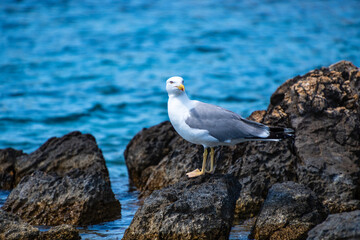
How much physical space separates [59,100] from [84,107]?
994mm

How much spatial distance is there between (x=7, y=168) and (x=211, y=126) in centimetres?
438

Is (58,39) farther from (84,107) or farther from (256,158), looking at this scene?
(256,158)

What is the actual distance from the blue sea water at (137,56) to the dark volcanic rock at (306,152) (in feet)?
6.93

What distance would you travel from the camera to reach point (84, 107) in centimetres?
1703

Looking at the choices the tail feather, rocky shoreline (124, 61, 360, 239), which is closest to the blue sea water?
rocky shoreline (124, 61, 360, 239)

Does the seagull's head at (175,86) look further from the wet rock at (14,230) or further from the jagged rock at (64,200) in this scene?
the wet rock at (14,230)

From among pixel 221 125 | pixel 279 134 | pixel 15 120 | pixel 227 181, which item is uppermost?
pixel 221 125

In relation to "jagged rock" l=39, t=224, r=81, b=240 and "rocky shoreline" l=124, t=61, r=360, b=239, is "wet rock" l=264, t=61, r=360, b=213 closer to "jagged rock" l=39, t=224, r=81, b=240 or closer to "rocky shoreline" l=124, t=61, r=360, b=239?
"rocky shoreline" l=124, t=61, r=360, b=239

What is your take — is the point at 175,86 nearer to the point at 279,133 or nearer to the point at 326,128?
the point at 279,133

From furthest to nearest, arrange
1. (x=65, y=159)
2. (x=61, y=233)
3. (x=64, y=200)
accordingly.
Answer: (x=65, y=159), (x=64, y=200), (x=61, y=233)

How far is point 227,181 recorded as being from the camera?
6.58 meters

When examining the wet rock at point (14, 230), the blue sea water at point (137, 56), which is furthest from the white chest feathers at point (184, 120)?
the blue sea water at point (137, 56)

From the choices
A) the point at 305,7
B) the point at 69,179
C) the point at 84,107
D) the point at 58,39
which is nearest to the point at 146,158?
the point at 69,179

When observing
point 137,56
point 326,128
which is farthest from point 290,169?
point 137,56
